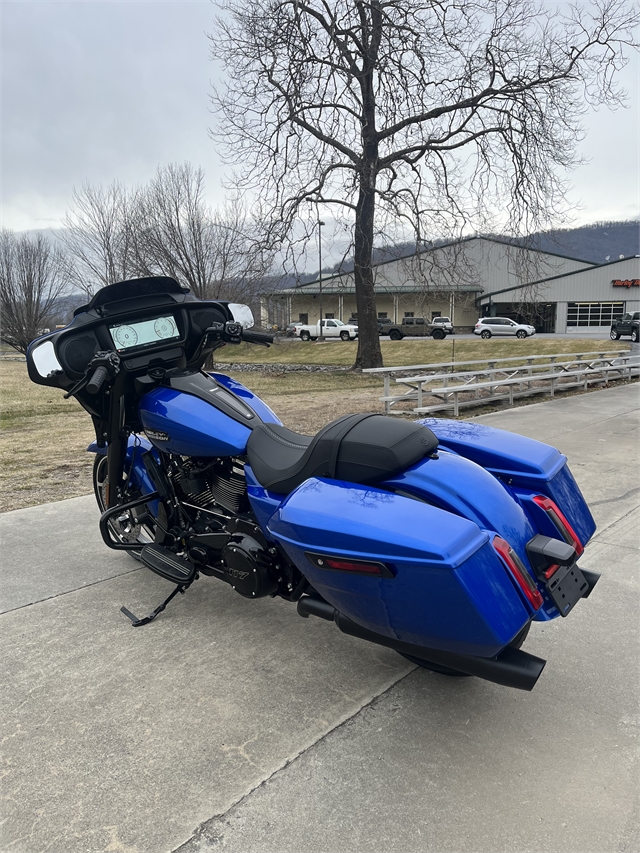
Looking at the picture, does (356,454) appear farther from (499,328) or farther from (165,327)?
(499,328)

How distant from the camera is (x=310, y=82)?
16.0 m

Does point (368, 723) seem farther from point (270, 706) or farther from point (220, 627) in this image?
point (220, 627)

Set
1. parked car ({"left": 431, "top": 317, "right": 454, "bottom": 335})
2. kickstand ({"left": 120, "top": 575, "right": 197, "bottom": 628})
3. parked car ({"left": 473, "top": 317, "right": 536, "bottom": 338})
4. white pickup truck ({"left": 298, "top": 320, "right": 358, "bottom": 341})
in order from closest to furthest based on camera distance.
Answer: kickstand ({"left": 120, "top": 575, "right": 197, "bottom": 628})
parked car ({"left": 431, "top": 317, "right": 454, "bottom": 335})
parked car ({"left": 473, "top": 317, "right": 536, "bottom": 338})
white pickup truck ({"left": 298, "top": 320, "right": 358, "bottom": 341})

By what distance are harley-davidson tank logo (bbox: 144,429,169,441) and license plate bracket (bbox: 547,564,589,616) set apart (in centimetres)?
178

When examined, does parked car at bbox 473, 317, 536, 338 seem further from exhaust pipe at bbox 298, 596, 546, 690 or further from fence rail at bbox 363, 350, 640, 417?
exhaust pipe at bbox 298, 596, 546, 690

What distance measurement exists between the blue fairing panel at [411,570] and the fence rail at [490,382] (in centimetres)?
733

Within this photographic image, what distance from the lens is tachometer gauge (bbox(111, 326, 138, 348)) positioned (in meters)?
2.97

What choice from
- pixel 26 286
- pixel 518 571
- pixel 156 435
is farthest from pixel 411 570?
pixel 26 286

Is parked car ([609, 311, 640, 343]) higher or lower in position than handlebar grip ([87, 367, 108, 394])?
lower

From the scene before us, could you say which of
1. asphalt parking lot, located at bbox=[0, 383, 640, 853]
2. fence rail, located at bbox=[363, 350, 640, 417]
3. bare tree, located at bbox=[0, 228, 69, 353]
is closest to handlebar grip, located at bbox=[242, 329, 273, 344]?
asphalt parking lot, located at bbox=[0, 383, 640, 853]

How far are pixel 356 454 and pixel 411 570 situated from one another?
19.3 inches

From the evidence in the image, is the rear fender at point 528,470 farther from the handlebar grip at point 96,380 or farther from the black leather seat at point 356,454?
the handlebar grip at point 96,380

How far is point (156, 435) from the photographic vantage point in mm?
2945

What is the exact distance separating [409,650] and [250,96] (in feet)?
55.2
